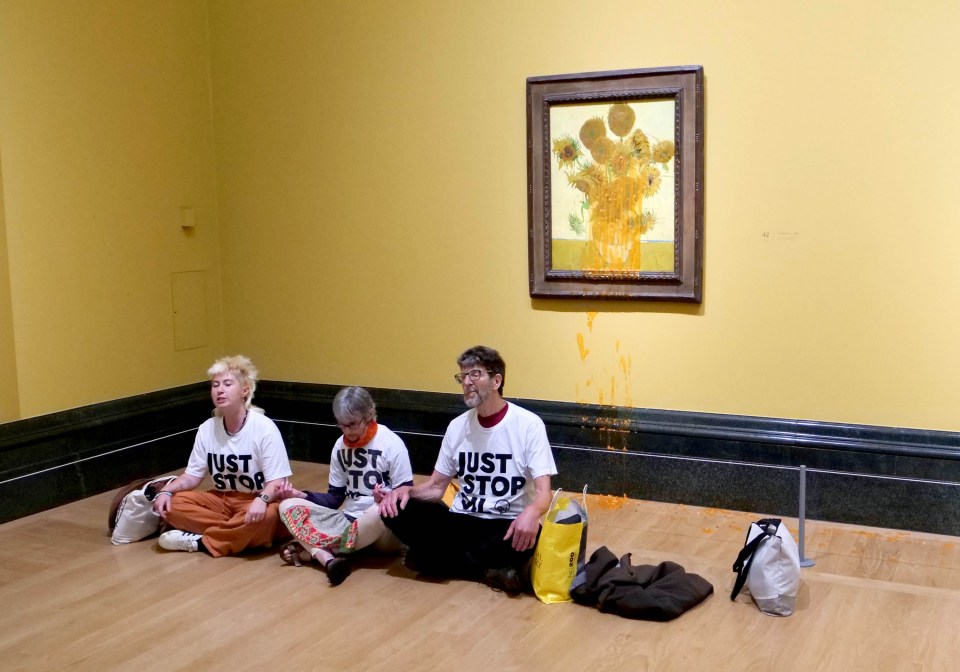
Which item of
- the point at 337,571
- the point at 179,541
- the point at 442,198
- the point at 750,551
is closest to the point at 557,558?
the point at 750,551

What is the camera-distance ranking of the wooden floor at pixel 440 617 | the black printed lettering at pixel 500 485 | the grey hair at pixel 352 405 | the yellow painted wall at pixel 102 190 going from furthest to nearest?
the yellow painted wall at pixel 102 190 < the grey hair at pixel 352 405 < the black printed lettering at pixel 500 485 < the wooden floor at pixel 440 617

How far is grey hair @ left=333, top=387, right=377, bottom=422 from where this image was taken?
17.1 ft

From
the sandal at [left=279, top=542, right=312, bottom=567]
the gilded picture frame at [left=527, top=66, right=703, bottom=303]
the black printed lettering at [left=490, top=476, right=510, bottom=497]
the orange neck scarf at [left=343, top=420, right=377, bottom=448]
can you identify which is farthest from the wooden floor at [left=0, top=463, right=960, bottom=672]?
the gilded picture frame at [left=527, top=66, right=703, bottom=303]

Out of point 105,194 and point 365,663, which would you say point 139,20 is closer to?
point 105,194

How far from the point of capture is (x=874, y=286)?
225 inches

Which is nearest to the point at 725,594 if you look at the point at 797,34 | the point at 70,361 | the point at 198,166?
the point at 797,34

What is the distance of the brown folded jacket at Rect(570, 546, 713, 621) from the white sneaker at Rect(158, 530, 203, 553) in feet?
6.79

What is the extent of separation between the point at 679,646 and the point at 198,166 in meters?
4.92

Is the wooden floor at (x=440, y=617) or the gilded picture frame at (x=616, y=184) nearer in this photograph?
the wooden floor at (x=440, y=617)

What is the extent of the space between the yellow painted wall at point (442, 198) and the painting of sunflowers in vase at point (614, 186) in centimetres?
25

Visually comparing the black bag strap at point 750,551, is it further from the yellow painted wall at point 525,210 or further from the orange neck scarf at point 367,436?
the orange neck scarf at point 367,436

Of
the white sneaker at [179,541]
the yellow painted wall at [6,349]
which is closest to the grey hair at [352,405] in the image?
the white sneaker at [179,541]

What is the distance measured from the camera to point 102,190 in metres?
6.70

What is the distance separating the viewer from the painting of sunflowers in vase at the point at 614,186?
241 inches
